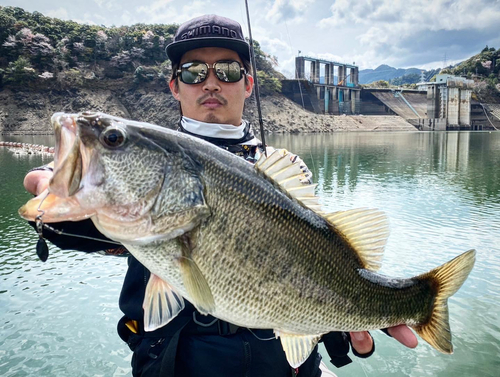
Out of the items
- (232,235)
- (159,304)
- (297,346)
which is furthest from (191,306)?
(232,235)

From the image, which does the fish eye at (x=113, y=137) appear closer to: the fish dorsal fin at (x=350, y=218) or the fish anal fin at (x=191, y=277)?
the fish anal fin at (x=191, y=277)

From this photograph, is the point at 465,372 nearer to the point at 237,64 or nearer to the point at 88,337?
the point at 237,64

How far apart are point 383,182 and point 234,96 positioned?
1673cm

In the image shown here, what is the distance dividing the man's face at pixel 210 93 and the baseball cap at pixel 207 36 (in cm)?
7

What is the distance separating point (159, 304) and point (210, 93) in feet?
6.07

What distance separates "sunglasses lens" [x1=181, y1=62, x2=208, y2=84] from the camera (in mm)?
2965

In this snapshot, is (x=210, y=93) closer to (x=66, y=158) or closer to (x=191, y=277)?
(x=66, y=158)

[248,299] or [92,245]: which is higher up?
[92,245]

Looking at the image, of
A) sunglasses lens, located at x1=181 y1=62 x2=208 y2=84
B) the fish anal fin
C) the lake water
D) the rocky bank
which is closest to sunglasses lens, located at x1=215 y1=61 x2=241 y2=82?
sunglasses lens, located at x1=181 y1=62 x2=208 y2=84

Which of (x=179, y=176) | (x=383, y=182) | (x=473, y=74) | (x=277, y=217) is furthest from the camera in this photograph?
(x=473, y=74)

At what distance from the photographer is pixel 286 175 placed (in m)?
1.97

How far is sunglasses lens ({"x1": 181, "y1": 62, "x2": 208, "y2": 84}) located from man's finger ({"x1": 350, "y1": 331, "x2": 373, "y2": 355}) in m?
2.29

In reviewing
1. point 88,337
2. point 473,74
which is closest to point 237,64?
point 88,337

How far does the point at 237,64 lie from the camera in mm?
3066
